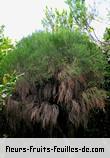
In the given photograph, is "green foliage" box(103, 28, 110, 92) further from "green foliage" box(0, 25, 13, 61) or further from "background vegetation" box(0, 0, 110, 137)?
"green foliage" box(0, 25, 13, 61)

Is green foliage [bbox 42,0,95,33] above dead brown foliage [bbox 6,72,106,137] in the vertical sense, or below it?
above

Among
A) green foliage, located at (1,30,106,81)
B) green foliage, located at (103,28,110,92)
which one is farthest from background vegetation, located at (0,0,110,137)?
green foliage, located at (103,28,110,92)

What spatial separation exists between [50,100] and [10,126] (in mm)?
1001

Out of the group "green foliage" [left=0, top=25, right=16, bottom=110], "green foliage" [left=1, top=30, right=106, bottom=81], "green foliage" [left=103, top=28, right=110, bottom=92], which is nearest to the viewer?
"green foliage" [left=0, top=25, right=16, bottom=110]

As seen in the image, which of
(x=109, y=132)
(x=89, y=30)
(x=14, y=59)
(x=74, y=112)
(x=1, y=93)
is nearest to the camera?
(x=1, y=93)

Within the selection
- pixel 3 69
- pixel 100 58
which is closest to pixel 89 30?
pixel 100 58

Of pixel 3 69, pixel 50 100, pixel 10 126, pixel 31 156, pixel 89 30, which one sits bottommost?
pixel 31 156

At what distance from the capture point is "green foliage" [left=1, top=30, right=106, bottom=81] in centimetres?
775

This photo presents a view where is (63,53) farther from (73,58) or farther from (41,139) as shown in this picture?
(41,139)

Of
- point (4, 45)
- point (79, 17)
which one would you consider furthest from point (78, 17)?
point (4, 45)

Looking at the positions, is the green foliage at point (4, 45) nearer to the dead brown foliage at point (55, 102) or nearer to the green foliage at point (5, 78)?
the green foliage at point (5, 78)

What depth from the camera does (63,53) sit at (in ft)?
25.8

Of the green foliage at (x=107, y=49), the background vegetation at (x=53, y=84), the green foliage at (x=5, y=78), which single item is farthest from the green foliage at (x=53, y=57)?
the green foliage at (x=107, y=49)

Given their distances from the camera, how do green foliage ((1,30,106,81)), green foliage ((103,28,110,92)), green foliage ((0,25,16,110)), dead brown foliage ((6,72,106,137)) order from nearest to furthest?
green foliage ((0,25,16,110))
dead brown foliage ((6,72,106,137))
green foliage ((1,30,106,81))
green foliage ((103,28,110,92))
